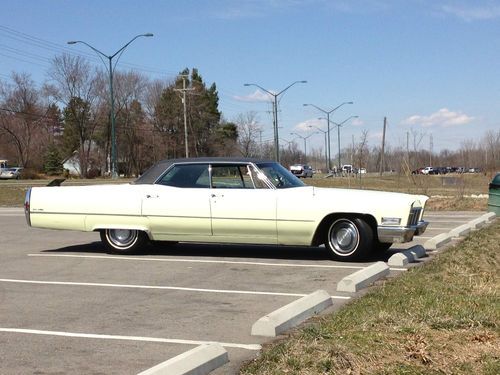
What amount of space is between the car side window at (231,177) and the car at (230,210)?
2 centimetres

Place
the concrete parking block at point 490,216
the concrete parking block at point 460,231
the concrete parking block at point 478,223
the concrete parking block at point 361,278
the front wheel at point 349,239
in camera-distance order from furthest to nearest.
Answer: the concrete parking block at point 490,216 < the concrete parking block at point 478,223 < the concrete parking block at point 460,231 < the front wheel at point 349,239 < the concrete parking block at point 361,278

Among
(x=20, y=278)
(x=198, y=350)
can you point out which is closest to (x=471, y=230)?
(x=20, y=278)

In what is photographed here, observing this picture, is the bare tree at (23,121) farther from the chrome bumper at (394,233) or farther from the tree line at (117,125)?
the chrome bumper at (394,233)

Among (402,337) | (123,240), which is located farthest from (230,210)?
(402,337)

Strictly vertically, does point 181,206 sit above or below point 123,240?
above

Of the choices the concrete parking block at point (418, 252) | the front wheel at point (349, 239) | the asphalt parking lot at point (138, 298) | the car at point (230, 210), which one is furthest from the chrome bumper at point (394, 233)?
the asphalt parking lot at point (138, 298)

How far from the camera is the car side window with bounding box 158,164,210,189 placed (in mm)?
10141

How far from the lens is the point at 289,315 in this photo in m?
5.63

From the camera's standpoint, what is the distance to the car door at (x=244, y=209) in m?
9.66

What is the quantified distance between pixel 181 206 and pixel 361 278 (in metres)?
3.59

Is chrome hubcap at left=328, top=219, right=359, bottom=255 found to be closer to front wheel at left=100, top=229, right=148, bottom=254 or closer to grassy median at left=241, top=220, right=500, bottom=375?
grassy median at left=241, top=220, right=500, bottom=375

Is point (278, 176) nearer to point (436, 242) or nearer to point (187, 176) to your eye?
point (187, 176)

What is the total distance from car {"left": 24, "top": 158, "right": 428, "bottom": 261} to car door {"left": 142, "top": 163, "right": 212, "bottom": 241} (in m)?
0.02

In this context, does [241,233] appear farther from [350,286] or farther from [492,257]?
[492,257]
